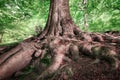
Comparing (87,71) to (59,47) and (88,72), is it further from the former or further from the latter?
(59,47)

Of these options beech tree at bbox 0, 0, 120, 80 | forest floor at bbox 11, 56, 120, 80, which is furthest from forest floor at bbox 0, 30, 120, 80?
beech tree at bbox 0, 0, 120, 80

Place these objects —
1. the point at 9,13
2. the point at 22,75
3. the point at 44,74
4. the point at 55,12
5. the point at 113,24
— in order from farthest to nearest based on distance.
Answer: the point at 113,24, the point at 9,13, the point at 55,12, the point at 22,75, the point at 44,74

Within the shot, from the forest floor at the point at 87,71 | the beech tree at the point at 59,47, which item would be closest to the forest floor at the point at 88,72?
the forest floor at the point at 87,71

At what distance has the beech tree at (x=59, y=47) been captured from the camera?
437 centimetres

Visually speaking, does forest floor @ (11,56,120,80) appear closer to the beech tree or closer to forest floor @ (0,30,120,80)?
forest floor @ (0,30,120,80)

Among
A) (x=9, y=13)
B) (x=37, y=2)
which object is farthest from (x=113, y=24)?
(x=9, y=13)

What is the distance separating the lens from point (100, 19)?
1332 cm

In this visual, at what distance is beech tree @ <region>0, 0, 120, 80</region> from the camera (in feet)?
14.4

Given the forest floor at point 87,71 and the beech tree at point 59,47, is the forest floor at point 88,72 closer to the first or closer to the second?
the forest floor at point 87,71

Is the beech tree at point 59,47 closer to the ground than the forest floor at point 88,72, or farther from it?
farther from it

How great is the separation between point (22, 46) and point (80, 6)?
12.8m

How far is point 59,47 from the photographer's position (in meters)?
5.09

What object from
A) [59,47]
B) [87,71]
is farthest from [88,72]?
[59,47]

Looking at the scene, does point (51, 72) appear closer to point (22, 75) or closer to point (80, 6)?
point (22, 75)
